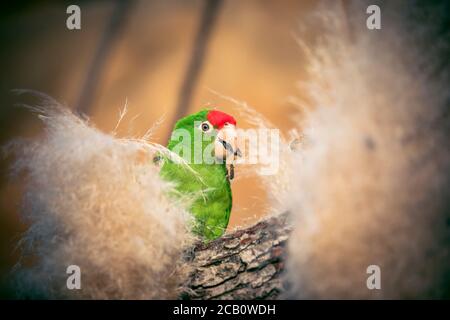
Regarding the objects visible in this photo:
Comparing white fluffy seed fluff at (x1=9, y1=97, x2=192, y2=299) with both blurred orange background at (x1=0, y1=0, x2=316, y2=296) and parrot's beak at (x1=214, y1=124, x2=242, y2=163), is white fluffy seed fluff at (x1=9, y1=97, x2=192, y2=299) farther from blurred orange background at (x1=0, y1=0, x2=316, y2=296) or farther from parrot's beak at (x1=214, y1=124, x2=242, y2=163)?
blurred orange background at (x1=0, y1=0, x2=316, y2=296)

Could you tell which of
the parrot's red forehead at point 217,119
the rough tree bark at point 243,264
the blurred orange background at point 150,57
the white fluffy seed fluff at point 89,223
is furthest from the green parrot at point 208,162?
the blurred orange background at point 150,57

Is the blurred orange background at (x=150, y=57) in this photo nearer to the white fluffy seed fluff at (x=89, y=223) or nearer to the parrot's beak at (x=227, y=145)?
the parrot's beak at (x=227, y=145)

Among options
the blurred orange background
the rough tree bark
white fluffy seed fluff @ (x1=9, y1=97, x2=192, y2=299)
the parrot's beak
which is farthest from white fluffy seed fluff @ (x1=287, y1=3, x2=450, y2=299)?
the blurred orange background

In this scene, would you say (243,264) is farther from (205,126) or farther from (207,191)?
(205,126)

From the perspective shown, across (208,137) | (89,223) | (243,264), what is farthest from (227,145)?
(89,223)
